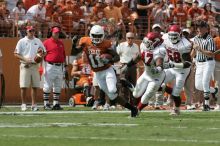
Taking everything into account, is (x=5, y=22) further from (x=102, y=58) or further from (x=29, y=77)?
(x=102, y=58)

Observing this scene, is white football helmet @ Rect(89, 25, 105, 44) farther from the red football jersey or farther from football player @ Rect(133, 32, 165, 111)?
football player @ Rect(133, 32, 165, 111)

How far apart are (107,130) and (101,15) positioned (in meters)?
12.0

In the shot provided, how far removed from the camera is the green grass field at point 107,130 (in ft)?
35.9

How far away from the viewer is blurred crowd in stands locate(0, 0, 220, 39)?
23516 mm

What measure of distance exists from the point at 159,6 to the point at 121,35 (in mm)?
1867

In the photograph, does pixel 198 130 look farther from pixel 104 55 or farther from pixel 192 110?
pixel 192 110

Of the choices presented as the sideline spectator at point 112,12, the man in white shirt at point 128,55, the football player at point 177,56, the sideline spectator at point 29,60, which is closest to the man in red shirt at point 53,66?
the sideline spectator at point 29,60

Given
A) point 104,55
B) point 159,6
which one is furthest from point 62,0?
point 104,55

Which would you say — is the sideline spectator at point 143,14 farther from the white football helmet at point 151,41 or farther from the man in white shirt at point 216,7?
the white football helmet at point 151,41

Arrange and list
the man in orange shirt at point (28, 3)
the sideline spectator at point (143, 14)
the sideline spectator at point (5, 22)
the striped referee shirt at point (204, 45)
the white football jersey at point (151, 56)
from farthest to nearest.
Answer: the sideline spectator at point (143, 14), the man in orange shirt at point (28, 3), the sideline spectator at point (5, 22), the striped referee shirt at point (204, 45), the white football jersey at point (151, 56)

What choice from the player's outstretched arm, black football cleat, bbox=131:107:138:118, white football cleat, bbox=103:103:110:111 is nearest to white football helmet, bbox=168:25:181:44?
the player's outstretched arm

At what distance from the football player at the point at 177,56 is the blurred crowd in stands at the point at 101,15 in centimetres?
512

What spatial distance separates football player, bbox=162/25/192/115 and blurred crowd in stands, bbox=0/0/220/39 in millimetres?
5120

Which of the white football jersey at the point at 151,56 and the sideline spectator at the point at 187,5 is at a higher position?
the sideline spectator at the point at 187,5
